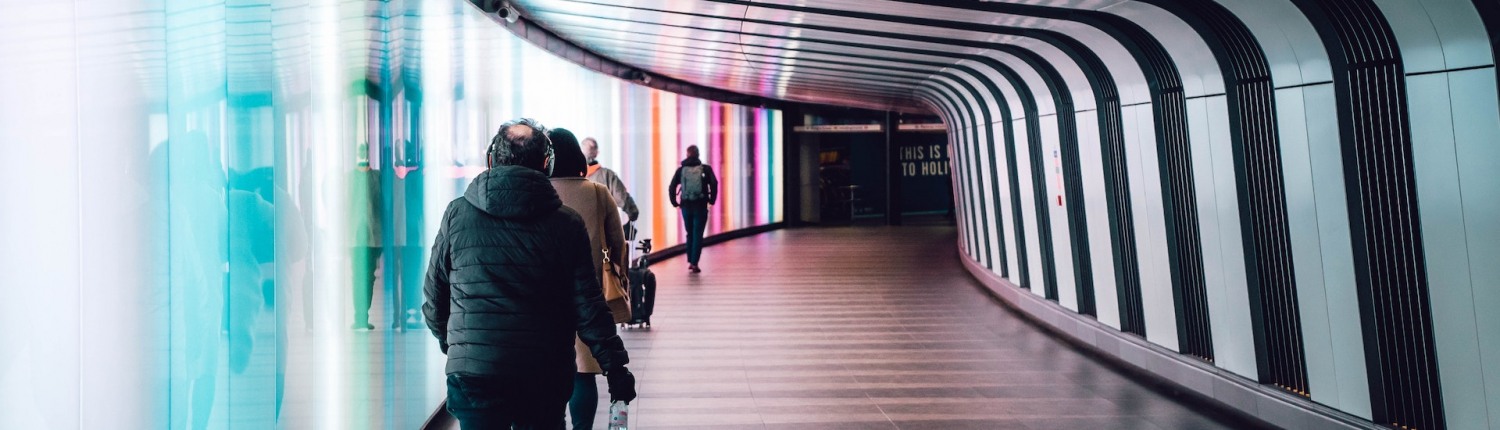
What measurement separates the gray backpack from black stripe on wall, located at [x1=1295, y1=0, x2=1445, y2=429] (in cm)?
973

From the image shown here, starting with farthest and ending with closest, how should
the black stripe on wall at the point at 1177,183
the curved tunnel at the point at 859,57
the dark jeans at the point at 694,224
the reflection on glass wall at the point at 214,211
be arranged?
the dark jeans at the point at 694,224
the black stripe on wall at the point at 1177,183
the curved tunnel at the point at 859,57
the reflection on glass wall at the point at 214,211

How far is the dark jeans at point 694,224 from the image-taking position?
1451 cm

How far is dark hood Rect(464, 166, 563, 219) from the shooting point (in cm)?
309

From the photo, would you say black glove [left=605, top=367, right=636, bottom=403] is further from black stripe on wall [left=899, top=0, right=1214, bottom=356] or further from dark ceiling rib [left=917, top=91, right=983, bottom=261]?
dark ceiling rib [left=917, top=91, right=983, bottom=261]

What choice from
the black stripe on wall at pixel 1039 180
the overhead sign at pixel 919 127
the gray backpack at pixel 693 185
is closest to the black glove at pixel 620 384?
the black stripe on wall at pixel 1039 180

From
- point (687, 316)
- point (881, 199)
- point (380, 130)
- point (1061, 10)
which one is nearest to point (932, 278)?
point (687, 316)

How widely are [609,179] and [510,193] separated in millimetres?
5977

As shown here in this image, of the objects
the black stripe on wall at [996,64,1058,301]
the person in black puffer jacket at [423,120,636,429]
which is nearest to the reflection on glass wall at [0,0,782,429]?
the person in black puffer jacket at [423,120,636,429]

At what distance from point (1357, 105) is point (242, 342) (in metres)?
4.40

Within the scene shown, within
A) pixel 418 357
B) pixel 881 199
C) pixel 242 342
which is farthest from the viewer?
pixel 881 199

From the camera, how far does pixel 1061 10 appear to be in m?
7.03

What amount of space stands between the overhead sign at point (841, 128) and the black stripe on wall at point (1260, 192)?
21125 millimetres

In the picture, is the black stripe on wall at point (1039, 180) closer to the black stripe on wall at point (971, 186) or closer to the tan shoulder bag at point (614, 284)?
the black stripe on wall at point (971, 186)

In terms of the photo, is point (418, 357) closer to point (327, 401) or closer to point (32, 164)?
point (327, 401)
